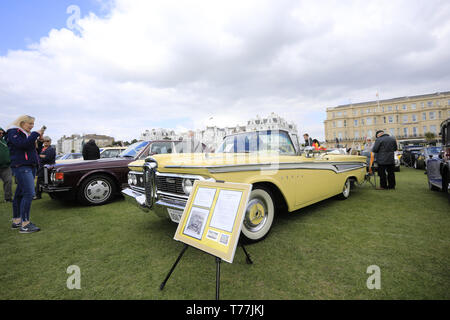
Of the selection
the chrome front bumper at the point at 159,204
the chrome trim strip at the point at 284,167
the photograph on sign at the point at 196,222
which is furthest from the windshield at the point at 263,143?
the photograph on sign at the point at 196,222

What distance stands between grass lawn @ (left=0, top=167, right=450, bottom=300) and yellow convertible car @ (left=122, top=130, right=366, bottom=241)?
0.44 meters

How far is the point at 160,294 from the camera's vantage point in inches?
71.7

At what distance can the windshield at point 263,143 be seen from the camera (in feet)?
11.5

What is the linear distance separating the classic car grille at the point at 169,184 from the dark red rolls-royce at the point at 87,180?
2034 mm

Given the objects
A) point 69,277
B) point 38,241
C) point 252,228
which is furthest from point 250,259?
point 38,241

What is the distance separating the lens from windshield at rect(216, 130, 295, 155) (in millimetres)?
3502

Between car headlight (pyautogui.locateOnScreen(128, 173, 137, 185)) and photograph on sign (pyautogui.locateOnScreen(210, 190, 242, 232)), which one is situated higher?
car headlight (pyautogui.locateOnScreen(128, 173, 137, 185))

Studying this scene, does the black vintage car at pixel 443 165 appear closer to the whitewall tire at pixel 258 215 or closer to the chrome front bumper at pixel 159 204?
the whitewall tire at pixel 258 215

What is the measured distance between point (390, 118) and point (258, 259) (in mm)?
83785

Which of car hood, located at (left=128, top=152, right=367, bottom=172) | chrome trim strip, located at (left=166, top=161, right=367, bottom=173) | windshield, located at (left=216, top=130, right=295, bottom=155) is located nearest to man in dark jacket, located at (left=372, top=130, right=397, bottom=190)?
chrome trim strip, located at (left=166, top=161, right=367, bottom=173)

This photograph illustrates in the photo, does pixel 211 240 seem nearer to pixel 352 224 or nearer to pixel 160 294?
pixel 160 294

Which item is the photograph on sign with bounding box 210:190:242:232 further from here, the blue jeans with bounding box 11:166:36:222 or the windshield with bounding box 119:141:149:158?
the windshield with bounding box 119:141:149:158

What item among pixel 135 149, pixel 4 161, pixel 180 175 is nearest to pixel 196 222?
pixel 180 175
